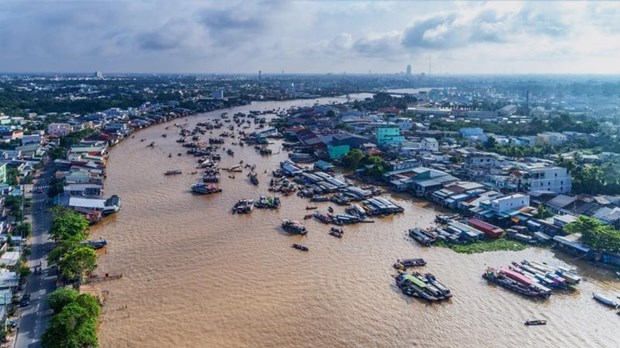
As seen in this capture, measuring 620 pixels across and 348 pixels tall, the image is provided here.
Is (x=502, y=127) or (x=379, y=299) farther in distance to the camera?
(x=502, y=127)

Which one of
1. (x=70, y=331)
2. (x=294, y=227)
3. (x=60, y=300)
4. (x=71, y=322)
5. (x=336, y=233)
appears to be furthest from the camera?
(x=294, y=227)

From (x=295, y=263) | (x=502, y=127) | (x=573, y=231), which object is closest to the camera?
(x=295, y=263)

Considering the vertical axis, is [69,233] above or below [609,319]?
above

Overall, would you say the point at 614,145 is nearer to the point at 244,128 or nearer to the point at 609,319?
the point at 609,319

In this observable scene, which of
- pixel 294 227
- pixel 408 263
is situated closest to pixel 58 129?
pixel 294 227

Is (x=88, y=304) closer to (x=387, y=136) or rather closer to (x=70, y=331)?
(x=70, y=331)

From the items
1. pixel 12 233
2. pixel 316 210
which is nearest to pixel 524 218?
pixel 316 210

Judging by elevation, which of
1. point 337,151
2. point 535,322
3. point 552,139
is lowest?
point 535,322

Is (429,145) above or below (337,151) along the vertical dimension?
above
